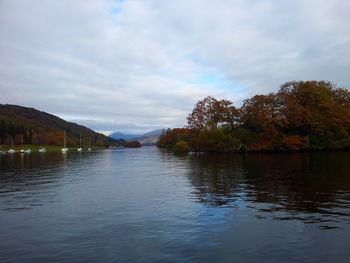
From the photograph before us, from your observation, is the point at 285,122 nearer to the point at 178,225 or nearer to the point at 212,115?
the point at 212,115

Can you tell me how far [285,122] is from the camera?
85.6 metres

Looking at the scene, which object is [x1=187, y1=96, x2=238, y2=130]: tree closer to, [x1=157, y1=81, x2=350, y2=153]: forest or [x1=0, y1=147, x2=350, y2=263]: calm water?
[x1=157, y1=81, x2=350, y2=153]: forest

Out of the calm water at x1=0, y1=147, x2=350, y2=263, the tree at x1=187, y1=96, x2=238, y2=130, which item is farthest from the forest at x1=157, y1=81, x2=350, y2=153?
the calm water at x1=0, y1=147, x2=350, y2=263

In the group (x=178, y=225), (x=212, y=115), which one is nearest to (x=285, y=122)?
(x=212, y=115)

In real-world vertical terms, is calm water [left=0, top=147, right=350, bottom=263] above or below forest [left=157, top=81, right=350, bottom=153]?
below

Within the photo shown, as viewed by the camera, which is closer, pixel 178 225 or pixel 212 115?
pixel 178 225

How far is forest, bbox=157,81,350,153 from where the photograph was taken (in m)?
86.9

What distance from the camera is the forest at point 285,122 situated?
285 ft

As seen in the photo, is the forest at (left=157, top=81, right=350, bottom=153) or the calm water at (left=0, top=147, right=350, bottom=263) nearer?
the calm water at (left=0, top=147, right=350, bottom=263)

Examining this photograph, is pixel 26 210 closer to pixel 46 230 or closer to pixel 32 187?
pixel 46 230

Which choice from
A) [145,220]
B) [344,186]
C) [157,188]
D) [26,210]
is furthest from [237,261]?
[344,186]

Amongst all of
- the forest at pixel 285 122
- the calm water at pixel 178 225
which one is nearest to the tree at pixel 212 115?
the forest at pixel 285 122

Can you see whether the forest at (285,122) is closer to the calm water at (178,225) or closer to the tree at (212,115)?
the tree at (212,115)

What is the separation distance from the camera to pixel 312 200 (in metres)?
18.7
